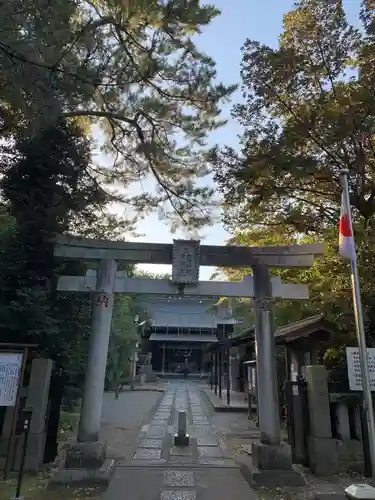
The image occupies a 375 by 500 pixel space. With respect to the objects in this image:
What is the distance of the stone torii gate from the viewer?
656 cm

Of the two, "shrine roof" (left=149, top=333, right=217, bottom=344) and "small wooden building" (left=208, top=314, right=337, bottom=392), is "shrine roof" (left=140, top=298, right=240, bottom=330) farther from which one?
"small wooden building" (left=208, top=314, right=337, bottom=392)

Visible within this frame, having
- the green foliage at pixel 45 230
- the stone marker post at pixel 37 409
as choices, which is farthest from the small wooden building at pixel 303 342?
the stone marker post at pixel 37 409

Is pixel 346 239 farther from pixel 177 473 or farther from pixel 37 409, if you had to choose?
pixel 37 409

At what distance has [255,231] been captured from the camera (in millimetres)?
10023

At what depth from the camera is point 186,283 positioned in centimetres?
704

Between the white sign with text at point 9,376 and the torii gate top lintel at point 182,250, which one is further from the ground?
the torii gate top lintel at point 182,250

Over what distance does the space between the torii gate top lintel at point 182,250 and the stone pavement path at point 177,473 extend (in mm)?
3588

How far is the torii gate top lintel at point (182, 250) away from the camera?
7039 mm

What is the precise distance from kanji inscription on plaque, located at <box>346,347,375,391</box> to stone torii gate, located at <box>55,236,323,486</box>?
1528mm

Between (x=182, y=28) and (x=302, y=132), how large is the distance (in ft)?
9.93

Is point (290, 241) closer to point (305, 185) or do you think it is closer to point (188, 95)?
point (305, 185)

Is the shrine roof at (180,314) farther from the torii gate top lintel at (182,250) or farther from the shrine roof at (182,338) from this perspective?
the torii gate top lintel at (182,250)

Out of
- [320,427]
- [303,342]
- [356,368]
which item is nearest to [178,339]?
[303,342]

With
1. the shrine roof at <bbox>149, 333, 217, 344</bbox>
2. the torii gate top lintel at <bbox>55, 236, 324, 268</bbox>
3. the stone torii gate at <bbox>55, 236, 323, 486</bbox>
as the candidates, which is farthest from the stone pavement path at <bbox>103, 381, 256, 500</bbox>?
the shrine roof at <bbox>149, 333, 217, 344</bbox>
